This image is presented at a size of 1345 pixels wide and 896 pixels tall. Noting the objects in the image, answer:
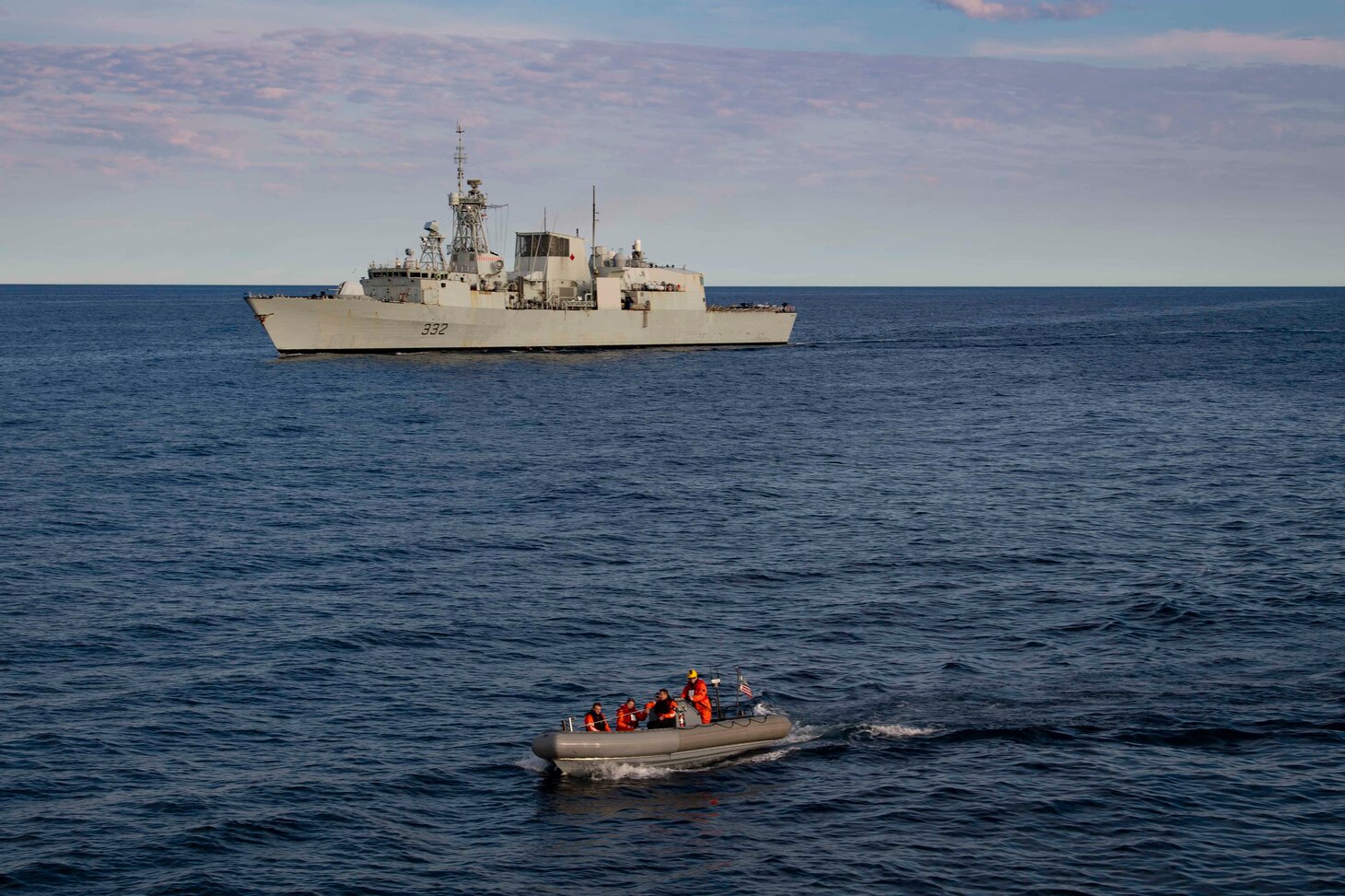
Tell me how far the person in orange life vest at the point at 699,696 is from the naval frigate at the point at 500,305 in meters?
84.7

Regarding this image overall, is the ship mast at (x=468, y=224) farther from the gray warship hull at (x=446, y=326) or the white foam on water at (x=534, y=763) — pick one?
the white foam on water at (x=534, y=763)

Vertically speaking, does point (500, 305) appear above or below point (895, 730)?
above

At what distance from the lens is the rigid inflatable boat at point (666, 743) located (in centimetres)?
2908

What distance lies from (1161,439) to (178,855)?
206 feet

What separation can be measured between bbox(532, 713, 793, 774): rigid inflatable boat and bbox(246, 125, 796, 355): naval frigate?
85.8 metres

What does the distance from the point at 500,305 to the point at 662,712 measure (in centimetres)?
9151

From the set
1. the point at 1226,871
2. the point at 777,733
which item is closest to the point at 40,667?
the point at 777,733

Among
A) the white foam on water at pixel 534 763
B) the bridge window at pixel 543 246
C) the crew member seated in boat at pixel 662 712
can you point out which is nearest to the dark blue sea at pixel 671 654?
the white foam on water at pixel 534 763

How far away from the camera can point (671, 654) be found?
3641cm

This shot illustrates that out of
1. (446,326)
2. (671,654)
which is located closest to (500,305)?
(446,326)

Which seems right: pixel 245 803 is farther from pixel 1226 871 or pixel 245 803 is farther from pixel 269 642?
pixel 1226 871

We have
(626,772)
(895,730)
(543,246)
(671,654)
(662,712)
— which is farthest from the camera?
(543,246)

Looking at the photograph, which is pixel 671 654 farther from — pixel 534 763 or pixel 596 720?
pixel 534 763

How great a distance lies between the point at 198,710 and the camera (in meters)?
32.1
